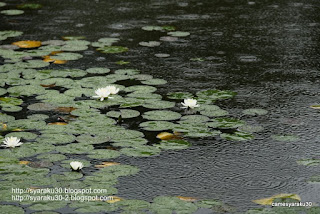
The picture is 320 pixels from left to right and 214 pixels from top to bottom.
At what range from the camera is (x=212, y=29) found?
17.0 ft

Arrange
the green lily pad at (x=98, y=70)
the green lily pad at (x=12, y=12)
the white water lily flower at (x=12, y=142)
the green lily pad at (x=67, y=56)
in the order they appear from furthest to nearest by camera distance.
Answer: the green lily pad at (x=12, y=12) → the green lily pad at (x=67, y=56) → the green lily pad at (x=98, y=70) → the white water lily flower at (x=12, y=142)

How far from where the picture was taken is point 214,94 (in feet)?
12.4

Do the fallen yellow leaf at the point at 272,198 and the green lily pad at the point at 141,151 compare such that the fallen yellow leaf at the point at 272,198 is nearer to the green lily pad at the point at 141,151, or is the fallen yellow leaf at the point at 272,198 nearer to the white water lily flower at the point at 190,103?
the green lily pad at the point at 141,151

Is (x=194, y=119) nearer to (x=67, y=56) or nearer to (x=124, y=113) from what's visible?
(x=124, y=113)

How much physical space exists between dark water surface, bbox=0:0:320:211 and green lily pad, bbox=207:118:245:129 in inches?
4.3

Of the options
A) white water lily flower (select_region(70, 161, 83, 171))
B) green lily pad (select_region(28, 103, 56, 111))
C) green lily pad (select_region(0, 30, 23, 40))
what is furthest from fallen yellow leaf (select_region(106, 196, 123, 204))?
green lily pad (select_region(0, 30, 23, 40))

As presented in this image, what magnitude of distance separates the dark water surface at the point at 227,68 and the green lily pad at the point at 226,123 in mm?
108

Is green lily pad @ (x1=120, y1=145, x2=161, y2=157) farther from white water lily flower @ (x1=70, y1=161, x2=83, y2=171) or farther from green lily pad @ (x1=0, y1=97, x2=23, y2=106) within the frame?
green lily pad @ (x1=0, y1=97, x2=23, y2=106)

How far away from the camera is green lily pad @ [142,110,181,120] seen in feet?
11.2

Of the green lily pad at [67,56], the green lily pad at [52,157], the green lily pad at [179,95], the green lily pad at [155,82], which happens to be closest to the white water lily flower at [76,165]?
the green lily pad at [52,157]

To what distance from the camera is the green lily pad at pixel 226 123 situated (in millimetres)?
3291

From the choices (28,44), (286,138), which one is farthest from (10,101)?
(286,138)

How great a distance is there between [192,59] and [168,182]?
190 centimetres

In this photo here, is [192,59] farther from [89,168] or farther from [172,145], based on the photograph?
[89,168]
